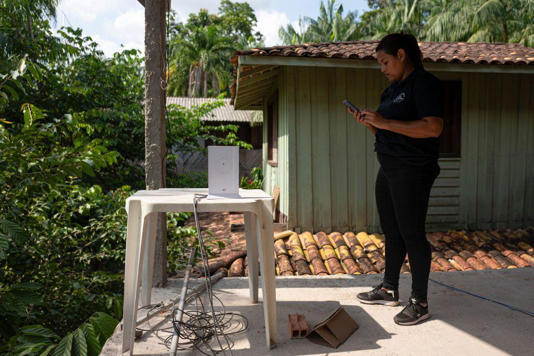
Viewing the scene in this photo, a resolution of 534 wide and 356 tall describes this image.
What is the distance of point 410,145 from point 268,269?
3.59 ft

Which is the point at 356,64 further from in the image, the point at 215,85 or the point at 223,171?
the point at 215,85

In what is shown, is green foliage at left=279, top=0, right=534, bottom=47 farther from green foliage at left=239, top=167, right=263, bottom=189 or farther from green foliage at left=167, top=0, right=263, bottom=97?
green foliage at left=239, top=167, right=263, bottom=189

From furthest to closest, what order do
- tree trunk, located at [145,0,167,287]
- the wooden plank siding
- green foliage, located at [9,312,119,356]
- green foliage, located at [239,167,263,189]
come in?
green foliage, located at [239,167,263,189]
the wooden plank siding
tree trunk, located at [145,0,167,287]
green foliage, located at [9,312,119,356]

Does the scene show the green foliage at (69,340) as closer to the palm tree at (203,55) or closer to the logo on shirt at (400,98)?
the logo on shirt at (400,98)

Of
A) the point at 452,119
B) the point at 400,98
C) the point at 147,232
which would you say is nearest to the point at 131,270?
the point at 147,232

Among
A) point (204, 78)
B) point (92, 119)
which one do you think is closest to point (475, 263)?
point (92, 119)

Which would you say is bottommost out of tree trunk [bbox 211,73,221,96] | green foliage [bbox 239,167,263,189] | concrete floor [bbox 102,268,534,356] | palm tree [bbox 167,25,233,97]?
concrete floor [bbox 102,268,534,356]

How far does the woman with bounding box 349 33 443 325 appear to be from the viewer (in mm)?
2348

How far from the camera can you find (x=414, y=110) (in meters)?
2.45

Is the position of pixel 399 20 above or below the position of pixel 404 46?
above

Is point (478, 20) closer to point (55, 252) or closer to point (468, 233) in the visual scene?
point (468, 233)

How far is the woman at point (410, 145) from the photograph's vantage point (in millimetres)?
2348

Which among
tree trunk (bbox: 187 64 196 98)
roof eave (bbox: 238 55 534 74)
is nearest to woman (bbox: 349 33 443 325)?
roof eave (bbox: 238 55 534 74)

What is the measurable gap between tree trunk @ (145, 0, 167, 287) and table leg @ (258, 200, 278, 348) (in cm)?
118
